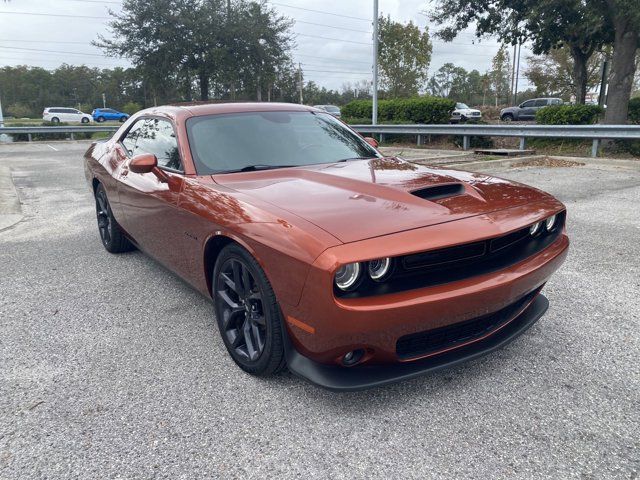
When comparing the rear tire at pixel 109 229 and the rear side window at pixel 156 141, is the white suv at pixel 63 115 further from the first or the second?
the rear side window at pixel 156 141

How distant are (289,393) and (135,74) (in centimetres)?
3102

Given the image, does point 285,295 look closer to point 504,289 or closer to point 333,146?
point 504,289

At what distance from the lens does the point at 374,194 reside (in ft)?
8.46

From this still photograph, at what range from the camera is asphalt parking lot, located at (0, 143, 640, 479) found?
6.50ft

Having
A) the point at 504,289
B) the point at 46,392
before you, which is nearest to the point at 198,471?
the point at 46,392

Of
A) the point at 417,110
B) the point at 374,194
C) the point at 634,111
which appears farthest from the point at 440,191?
the point at 417,110

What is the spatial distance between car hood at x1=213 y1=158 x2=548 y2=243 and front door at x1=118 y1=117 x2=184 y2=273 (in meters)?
0.44

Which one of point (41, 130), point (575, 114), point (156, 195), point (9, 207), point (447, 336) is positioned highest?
point (575, 114)

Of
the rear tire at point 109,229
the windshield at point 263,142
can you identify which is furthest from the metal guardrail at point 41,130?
the windshield at point 263,142

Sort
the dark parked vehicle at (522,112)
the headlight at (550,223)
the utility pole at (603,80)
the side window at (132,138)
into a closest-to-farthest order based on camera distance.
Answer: the headlight at (550,223) → the side window at (132,138) → the utility pole at (603,80) → the dark parked vehicle at (522,112)

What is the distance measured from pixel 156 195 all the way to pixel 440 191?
191cm

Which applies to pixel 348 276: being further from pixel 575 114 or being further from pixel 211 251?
pixel 575 114

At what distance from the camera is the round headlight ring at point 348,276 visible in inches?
81.5

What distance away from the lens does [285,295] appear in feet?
7.19
